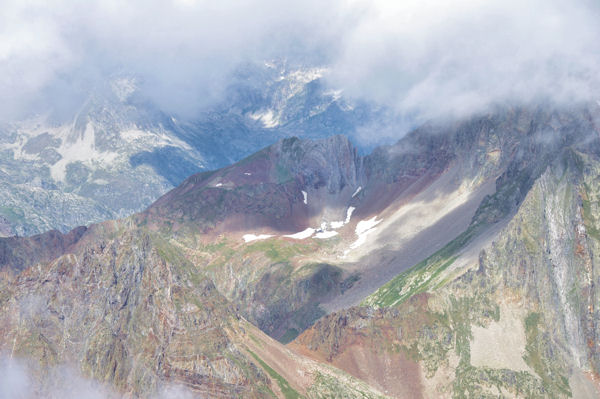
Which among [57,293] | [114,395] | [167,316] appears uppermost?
[57,293]

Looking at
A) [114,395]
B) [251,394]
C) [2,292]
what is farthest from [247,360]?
[2,292]

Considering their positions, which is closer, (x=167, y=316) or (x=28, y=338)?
(x=28, y=338)

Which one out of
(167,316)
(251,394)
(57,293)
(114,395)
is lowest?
(251,394)

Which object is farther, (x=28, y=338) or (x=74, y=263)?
(x=74, y=263)

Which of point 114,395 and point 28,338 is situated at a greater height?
point 28,338

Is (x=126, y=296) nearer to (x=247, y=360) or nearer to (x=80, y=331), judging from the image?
(x=80, y=331)

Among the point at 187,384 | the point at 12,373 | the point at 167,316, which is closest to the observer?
the point at 12,373

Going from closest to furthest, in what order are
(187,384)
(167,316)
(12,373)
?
(12,373), (187,384), (167,316)

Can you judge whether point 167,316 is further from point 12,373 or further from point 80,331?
point 12,373

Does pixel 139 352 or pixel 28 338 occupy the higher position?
pixel 28 338

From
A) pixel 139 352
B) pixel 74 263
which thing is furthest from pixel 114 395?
pixel 74 263
